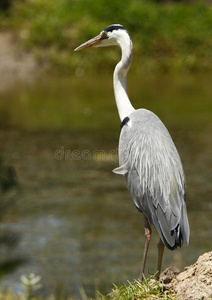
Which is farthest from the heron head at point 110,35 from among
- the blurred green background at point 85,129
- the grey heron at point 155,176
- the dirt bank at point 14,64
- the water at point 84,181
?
the dirt bank at point 14,64

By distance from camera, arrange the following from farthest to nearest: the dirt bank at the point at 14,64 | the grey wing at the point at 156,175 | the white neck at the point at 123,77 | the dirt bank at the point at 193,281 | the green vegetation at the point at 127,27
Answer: the green vegetation at the point at 127,27 < the dirt bank at the point at 14,64 < the white neck at the point at 123,77 < the grey wing at the point at 156,175 < the dirt bank at the point at 193,281

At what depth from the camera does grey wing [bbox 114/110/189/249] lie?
3797mm

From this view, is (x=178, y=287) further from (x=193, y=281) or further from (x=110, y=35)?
(x=110, y=35)

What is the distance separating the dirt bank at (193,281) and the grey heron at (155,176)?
16 centimetres

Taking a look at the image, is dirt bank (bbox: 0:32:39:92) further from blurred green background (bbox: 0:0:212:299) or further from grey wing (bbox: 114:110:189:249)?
grey wing (bbox: 114:110:189:249)

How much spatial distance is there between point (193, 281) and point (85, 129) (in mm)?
8633

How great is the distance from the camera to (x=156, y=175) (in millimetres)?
3998

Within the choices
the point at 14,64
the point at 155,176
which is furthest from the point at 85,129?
the point at 155,176

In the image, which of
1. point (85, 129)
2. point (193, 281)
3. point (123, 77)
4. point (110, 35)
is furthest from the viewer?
point (85, 129)

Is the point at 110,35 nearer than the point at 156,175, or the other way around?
the point at 156,175

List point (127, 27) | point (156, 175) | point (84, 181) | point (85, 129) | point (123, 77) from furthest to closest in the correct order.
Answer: point (127, 27)
point (85, 129)
point (84, 181)
point (123, 77)
point (156, 175)

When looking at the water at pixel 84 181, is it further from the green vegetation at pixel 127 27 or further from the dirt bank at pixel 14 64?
the green vegetation at pixel 127 27

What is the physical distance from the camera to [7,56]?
17.0 meters

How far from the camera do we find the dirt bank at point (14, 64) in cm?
1658
